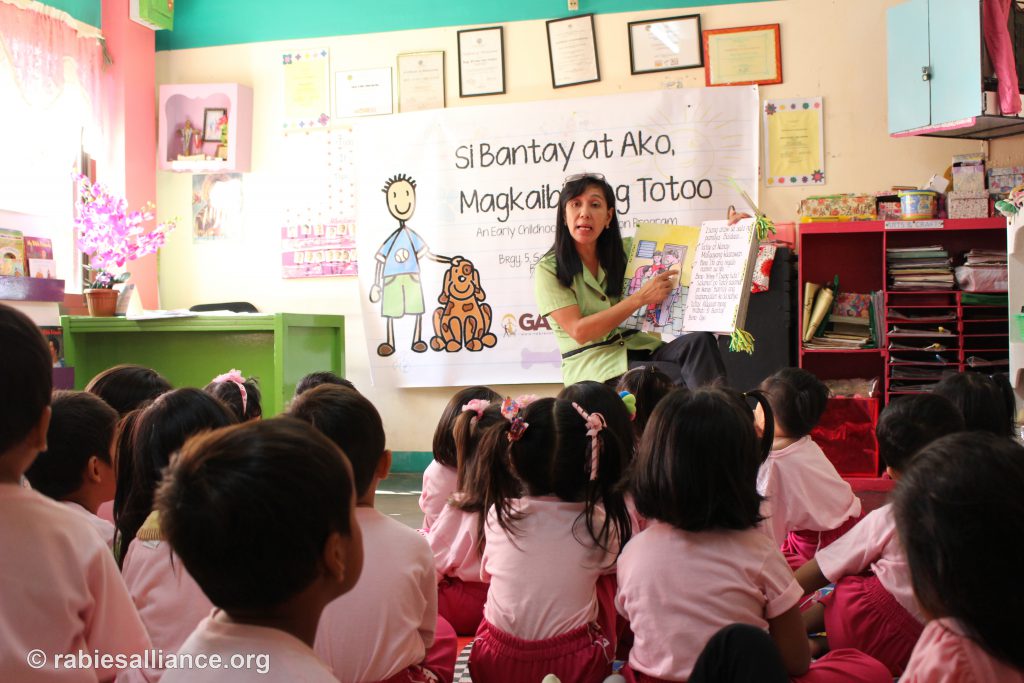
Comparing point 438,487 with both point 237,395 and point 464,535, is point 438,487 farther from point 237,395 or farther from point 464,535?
point 237,395

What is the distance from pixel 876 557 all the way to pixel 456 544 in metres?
0.90

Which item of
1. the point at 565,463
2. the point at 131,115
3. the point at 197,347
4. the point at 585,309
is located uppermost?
the point at 131,115

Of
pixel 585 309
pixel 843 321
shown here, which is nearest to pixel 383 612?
pixel 585 309

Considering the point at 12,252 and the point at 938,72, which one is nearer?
the point at 938,72

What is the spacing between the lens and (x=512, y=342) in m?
4.80

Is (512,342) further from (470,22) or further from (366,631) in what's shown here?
(366,631)

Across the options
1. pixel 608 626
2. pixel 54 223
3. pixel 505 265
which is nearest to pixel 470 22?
pixel 505 265

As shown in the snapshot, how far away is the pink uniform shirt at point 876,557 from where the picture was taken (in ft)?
5.76

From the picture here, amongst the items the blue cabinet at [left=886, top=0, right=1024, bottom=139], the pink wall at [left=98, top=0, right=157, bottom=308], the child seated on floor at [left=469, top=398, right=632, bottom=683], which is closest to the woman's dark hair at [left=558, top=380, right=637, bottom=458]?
the child seated on floor at [left=469, top=398, right=632, bottom=683]

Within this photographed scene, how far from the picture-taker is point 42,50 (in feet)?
14.6

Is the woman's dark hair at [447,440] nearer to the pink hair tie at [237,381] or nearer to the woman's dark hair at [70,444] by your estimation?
the pink hair tie at [237,381]

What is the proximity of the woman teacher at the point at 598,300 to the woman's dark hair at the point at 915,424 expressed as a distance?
0.70 metres

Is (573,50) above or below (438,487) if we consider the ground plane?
above

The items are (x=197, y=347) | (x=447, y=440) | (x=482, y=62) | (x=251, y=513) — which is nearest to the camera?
Result: (x=251, y=513)
